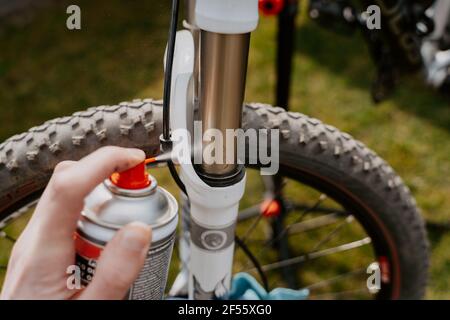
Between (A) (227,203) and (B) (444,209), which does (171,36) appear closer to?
(A) (227,203)

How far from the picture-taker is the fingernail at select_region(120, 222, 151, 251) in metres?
0.52

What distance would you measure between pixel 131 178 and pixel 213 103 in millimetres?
132

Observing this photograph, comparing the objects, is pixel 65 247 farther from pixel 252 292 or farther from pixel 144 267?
pixel 252 292

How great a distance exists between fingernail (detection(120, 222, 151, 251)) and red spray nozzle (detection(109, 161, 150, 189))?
0.06m

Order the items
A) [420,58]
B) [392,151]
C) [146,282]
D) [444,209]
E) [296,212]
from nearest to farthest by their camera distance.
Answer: [146,282]
[420,58]
[296,212]
[444,209]
[392,151]

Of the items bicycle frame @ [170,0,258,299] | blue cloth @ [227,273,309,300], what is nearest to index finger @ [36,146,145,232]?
bicycle frame @ [170,0,258,299]

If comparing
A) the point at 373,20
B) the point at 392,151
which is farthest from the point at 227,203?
the point at 392,151

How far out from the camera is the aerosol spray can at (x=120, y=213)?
576 mm

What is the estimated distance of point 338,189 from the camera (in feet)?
3.05

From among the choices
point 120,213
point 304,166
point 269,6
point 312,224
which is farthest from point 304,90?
point 120,213

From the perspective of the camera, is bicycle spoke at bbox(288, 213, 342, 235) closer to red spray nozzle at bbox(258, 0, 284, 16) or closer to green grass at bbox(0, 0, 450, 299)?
green grass at bbox(0, 0, 450, 299)

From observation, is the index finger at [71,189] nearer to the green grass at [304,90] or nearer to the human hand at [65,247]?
the human hand at [65,247]

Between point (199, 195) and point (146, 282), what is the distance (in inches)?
4.7

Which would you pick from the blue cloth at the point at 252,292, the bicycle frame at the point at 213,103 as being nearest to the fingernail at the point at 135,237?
the bicycle frame at the point at 213,103
